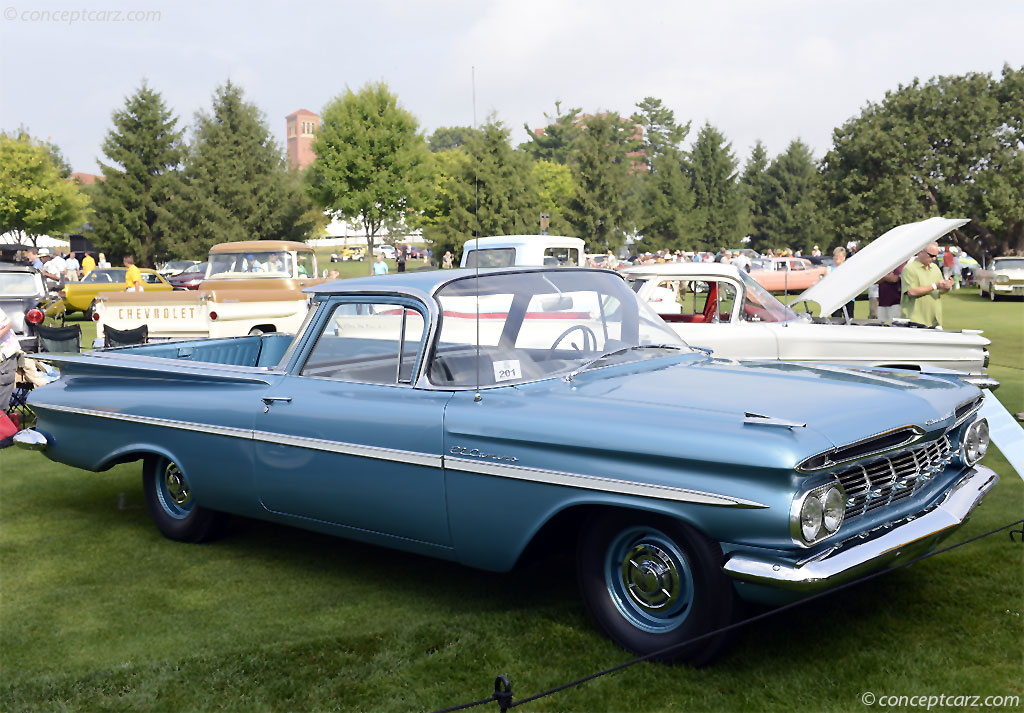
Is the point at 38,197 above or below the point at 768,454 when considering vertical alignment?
above

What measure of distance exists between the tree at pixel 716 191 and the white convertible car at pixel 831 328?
6128 centimetres

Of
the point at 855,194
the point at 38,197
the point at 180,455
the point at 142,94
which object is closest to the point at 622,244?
the point at 855,194

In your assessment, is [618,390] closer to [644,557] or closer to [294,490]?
[644,557]

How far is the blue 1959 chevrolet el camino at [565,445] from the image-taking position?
3.62 m

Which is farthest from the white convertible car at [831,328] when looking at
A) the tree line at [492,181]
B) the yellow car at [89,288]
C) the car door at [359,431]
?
the tree line at [492,181]

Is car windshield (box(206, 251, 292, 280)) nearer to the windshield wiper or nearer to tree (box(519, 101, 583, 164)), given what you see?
the windshield wiper

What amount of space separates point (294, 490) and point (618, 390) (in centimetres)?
174

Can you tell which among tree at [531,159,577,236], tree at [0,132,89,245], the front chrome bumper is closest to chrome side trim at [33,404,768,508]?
the front chrome bumper

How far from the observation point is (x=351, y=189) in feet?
174

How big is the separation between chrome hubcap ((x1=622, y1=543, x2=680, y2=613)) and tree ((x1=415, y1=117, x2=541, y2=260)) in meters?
28.2

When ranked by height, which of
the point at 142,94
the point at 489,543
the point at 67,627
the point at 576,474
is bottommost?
the point at 67,627

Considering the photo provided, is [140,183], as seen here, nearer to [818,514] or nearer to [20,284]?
[20,284]

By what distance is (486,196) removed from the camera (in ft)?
126

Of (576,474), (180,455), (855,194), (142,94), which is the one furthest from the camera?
(142,94)
